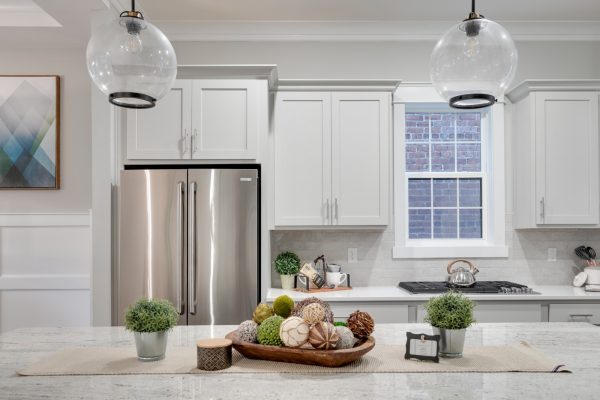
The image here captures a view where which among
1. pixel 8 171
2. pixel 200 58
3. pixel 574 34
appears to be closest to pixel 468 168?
pixel 574 34

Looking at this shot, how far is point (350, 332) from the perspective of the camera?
1.63m

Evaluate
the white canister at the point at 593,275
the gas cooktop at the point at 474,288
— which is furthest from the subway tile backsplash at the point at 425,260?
the white canister at the point at 593,275

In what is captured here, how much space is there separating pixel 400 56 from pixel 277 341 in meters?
2.97

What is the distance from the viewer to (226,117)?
346cm

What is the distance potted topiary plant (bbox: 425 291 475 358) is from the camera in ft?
5.44

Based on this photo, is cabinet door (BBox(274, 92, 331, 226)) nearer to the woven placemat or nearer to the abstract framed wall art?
the abstract framed wall art

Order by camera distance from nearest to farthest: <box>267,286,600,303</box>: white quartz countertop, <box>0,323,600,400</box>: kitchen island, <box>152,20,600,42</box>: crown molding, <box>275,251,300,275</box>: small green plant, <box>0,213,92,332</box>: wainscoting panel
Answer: <box>0,323,600,400</box>: kitchen island < <box>267,286,600,303</box>: white quartz countertop < <box>275,251,300,275</box>: small green plant < <box>152,20,600,42</box>: crown molding < <box>0,213,92,332</box>: wainscoting panel

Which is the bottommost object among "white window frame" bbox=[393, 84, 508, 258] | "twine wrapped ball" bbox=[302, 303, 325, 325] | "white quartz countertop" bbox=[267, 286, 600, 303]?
"white quartz countertop" bbox=[267, 286, 600, 303]

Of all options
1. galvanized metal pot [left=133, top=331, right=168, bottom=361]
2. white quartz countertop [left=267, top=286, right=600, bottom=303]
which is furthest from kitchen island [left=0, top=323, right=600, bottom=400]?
white quartz countertop [left=267, top=286, right=600, bottom=303]

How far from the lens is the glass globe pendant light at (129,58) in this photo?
148cm

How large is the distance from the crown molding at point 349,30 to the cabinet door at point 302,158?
0.63m

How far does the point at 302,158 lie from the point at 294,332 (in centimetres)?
217

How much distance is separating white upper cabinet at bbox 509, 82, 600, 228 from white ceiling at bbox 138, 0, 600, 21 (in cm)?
58

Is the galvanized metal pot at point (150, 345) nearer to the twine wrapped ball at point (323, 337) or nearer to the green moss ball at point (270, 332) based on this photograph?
the green moss ball at point (270, 332)
